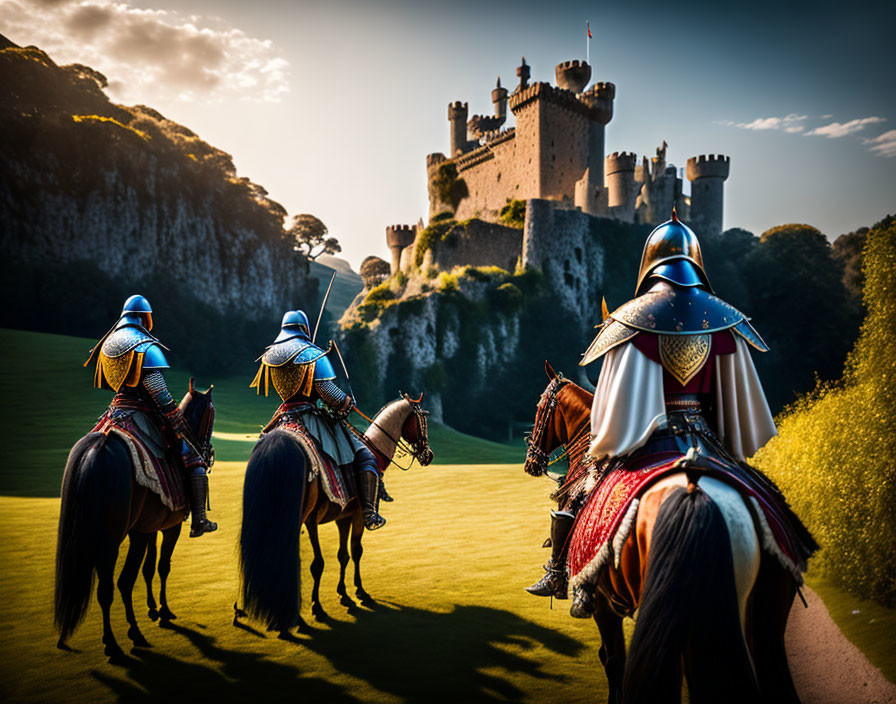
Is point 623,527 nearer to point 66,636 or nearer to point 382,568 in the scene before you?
point 66,636

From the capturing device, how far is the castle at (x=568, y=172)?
48219 mm

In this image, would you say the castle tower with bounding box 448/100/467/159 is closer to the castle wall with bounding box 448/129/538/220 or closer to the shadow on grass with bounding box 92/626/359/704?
the castle wall with bounding box 448/129/538/220

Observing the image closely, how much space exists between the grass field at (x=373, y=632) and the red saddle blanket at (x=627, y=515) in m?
2.02

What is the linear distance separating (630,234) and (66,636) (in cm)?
4635

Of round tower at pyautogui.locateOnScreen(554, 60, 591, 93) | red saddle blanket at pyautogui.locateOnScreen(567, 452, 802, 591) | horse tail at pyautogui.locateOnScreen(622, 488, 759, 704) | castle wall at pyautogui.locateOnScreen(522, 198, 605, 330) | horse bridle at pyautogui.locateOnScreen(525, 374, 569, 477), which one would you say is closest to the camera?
horse tail at pyautogui.locateOnScreen(622, 488, 759, 704)

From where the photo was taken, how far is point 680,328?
354cm

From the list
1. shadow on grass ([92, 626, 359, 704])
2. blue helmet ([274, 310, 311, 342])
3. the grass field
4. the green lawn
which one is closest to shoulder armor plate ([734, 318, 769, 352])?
the grass field

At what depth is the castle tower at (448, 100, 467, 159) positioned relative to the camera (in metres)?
61.2

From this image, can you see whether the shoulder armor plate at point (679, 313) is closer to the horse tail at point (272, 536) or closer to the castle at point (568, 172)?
the horse tail at point (272, 536)

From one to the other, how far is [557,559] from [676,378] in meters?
1.81

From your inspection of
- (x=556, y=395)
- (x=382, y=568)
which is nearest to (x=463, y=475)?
(x=382, y=568)

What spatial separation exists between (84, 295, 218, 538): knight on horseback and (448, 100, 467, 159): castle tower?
59061mm

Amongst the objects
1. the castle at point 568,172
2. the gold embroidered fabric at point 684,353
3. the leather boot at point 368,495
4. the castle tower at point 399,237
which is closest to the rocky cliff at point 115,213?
the castle tower at point 399,237

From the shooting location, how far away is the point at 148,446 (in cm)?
576
